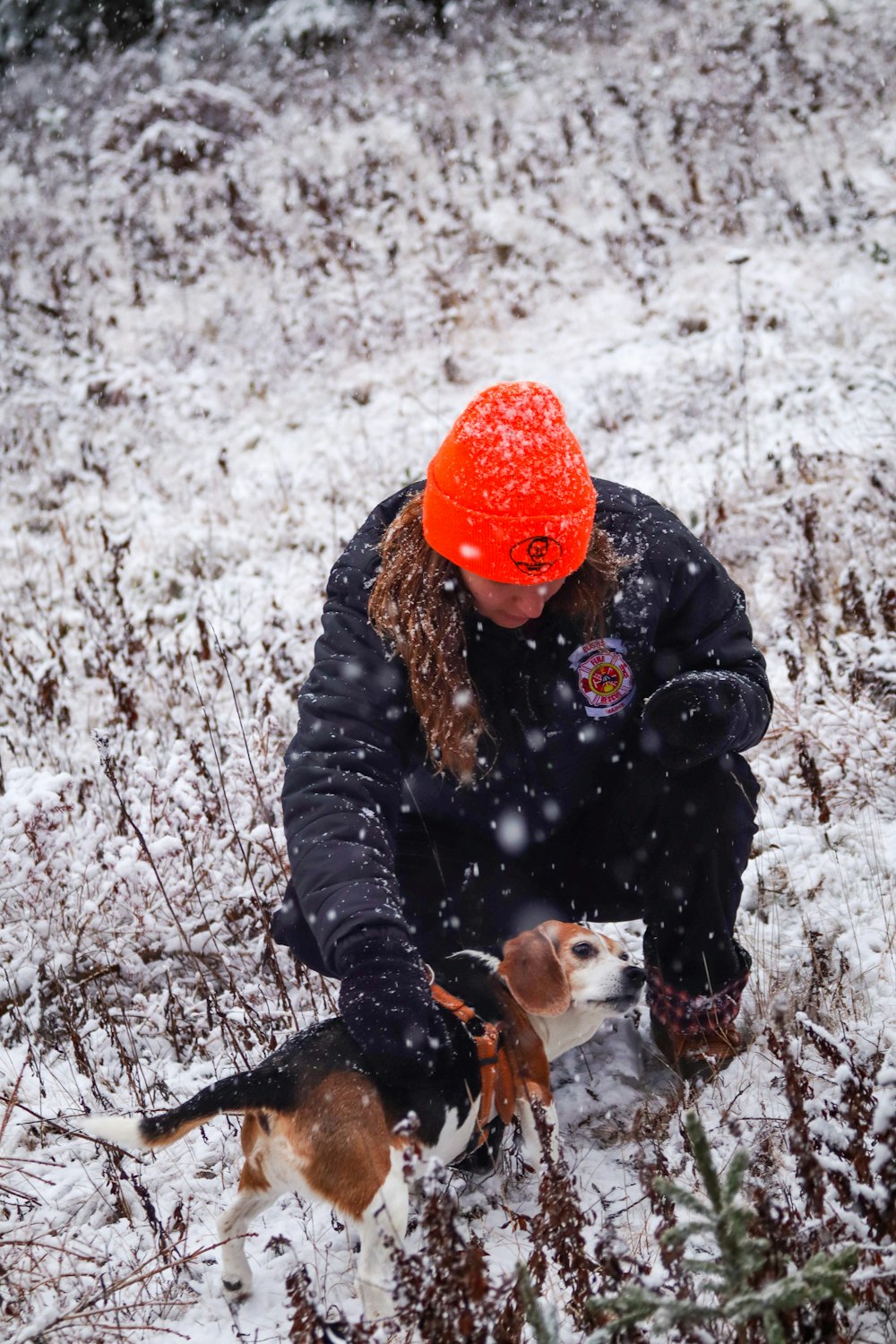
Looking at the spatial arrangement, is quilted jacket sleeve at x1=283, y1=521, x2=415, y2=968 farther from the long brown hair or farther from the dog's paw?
the dog's paw

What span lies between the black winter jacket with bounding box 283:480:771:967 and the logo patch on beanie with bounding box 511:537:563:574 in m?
0.30

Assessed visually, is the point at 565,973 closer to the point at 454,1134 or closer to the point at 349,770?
the point at 454,1134

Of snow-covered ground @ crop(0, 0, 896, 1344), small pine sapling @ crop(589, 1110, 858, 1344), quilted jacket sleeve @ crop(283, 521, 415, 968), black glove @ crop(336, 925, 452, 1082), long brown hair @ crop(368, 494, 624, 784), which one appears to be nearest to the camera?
small pine sapling @ crop(589, 1110, 858, 1344)

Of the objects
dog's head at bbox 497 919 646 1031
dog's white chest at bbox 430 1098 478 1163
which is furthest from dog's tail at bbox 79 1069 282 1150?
dog's head at bbox 497 919 646 1031

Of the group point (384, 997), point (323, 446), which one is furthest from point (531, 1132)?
point (323, 446)

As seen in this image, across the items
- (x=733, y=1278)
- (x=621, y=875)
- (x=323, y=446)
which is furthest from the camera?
(x=323, y=446)

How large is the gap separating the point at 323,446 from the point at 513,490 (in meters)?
5.94

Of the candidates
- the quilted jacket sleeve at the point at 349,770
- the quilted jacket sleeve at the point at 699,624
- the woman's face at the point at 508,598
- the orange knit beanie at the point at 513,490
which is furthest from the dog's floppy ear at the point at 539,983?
the orange knit beanie at the point at 513,490

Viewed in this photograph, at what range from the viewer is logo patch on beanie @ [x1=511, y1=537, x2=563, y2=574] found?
216 centimetres

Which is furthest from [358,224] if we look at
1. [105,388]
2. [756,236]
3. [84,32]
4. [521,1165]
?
[521,1165]

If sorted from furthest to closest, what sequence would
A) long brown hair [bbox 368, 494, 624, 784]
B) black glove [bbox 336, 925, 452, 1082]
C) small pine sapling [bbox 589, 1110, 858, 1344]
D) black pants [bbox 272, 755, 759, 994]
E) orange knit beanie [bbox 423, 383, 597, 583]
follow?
black pants [bbox 272, 755, 759, 994], long brown hair [bbox 368, 494, 624, 784], orange knit beanie [bbox 423, 383, 597, 583], black glove [bbox 336, 925, 452, 1082], small pine sapling [bbox 589, 1110, 858, 1344]

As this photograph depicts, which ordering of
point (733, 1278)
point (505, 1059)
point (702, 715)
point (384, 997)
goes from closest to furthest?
point (733, 1278) < point (384, 997) < point (702, 715) < point (505, 1059)

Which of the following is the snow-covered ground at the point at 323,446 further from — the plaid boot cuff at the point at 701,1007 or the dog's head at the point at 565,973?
the dog's head at the point at 565,973

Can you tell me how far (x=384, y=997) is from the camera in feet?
6.23
